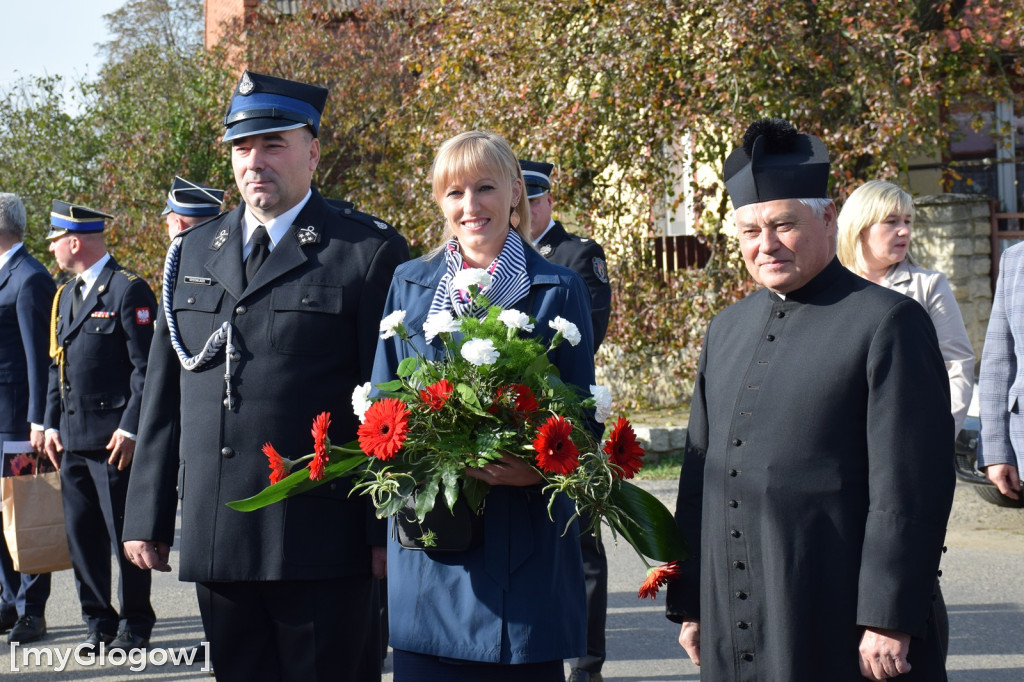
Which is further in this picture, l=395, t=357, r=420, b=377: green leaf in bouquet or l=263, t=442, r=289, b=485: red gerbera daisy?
l=263, t=442, r=289, b=485: red gerbera daisy

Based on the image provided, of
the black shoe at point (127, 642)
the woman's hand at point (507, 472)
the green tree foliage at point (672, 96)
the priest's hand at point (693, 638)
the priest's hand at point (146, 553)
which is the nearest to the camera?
the woman's hand at point (507, 472)

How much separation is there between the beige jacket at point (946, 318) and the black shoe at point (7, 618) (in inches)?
198

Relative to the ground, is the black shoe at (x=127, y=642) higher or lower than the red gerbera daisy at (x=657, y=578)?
lower

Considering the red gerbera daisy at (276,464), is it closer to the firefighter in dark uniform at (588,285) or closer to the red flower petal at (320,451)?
the red flower petal at (320,451)

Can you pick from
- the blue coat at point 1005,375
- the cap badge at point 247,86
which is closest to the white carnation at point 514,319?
the cap badge at point 247,86

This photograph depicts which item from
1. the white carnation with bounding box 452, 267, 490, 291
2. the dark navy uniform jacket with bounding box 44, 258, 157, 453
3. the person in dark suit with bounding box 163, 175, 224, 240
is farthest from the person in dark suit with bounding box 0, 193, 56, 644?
the white carnation with bounding box 452, 267, 490, 291

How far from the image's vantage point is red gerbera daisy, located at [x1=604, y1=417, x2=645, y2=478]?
2.97 m

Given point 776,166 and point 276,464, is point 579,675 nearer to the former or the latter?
point 276,464

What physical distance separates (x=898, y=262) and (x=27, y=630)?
4.91 metres

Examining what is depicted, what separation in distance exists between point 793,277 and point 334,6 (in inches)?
636

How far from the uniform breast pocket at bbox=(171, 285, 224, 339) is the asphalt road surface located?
2.44 metres

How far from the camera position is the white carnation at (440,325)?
9.52 ft

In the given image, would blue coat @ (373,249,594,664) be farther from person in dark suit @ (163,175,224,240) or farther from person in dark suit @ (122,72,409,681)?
person in dark suit @ (163,175,224,240)

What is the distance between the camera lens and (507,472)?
9.39 feet
